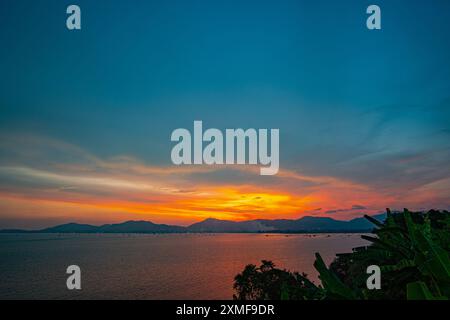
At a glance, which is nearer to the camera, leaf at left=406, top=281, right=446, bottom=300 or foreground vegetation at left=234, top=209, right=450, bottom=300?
leaf at left=406, top=281, right=446, bottom=300

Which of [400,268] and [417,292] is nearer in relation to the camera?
[417,292]

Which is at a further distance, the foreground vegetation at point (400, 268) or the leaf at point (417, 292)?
the foreground vegetation at point (400, 268)

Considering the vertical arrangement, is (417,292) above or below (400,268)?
above

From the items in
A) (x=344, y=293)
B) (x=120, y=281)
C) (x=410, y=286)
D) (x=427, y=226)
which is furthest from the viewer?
(x=120, y=281)

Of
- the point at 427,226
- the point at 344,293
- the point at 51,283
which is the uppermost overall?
the point at 427,226

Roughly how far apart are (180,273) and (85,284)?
2256 cm

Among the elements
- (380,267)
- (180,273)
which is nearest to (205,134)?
(380,267)

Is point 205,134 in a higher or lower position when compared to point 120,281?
higher

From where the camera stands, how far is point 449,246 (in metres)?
2.19
